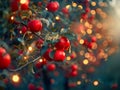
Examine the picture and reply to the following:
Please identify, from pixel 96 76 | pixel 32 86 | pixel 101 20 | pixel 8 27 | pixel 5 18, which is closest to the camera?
pixel 5 18

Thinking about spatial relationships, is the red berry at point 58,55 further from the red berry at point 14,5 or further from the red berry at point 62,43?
the red berry at point 14,5

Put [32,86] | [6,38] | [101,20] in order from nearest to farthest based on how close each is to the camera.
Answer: [6,38] < [32,86] < [101,20]

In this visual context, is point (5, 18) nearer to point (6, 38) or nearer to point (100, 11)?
point (6, 38)

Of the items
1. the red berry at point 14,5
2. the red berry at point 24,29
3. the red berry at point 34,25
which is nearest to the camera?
the red berry at point 14,5

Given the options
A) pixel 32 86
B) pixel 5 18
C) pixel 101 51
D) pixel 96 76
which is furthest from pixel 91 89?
pixel 5 18

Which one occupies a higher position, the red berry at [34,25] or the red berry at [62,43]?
the red berry at [34,25]

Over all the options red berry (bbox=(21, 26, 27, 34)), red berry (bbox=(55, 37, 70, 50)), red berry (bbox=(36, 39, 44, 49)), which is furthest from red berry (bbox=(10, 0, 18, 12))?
red berry (bbox=(36, 39, 44, 49))

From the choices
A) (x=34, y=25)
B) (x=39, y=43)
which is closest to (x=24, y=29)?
(x=39, y=43)

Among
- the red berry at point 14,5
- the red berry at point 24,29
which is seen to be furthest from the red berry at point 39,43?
the red berry at point 14,5

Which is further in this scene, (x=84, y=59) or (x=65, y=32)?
(x=84, y=59)

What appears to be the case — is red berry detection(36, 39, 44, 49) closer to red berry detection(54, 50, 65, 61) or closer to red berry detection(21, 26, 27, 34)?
red berry detection(21, 26, 27, 34)

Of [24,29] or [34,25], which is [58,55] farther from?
[24,29]
